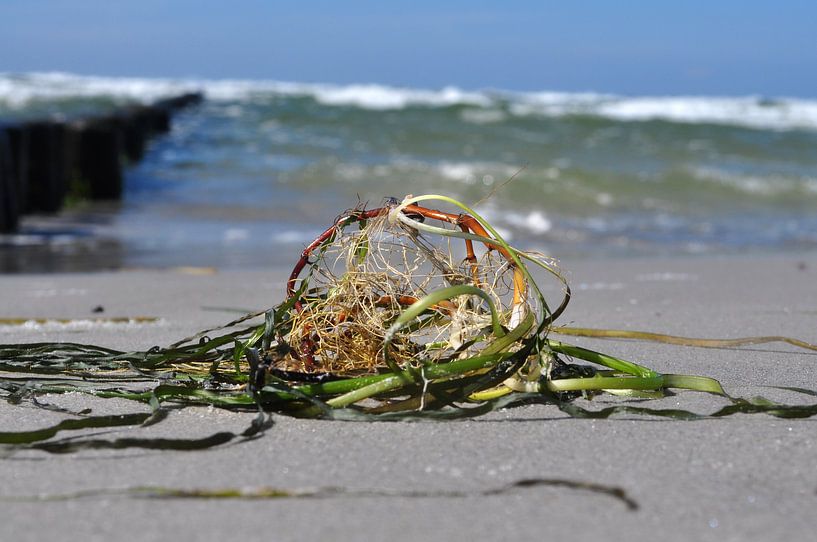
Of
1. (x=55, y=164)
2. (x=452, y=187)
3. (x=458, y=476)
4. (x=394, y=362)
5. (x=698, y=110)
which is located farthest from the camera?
(x=698, y=110)

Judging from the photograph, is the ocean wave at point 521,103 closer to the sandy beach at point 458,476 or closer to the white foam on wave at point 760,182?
the white foam on wave at point 760,182

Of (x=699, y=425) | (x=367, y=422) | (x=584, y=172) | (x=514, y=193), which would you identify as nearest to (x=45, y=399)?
(x=367, y=422)

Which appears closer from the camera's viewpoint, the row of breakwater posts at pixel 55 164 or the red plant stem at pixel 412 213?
the red plant stem at pixel 412 213

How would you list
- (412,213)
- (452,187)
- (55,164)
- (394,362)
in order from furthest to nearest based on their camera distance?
1. (452,187)
2. (55,164)
3. (412,213)
4. (394,362)

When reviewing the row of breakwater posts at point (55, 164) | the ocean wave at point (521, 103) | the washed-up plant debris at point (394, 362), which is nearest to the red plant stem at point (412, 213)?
the washed-up plant debris at point (394, 362)

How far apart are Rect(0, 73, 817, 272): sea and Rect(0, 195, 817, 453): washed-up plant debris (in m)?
0.19

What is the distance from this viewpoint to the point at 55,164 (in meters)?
8.50

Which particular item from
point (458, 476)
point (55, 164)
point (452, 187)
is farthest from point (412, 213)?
point (452, 187)

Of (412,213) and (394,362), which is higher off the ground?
(412,213)

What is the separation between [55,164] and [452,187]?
4672 mm

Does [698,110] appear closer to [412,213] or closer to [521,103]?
[521,103]

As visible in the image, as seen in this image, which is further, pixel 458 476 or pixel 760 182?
pixel 760 182

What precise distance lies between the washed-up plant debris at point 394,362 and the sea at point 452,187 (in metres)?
0.19

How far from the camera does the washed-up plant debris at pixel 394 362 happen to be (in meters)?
1.84
